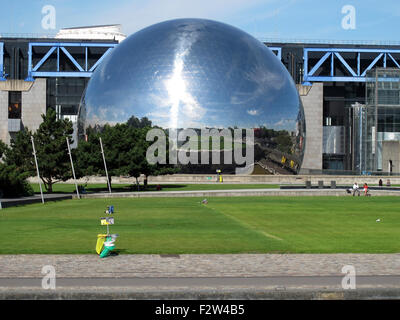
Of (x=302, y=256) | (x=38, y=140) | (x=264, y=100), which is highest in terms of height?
(x=264, y=100)

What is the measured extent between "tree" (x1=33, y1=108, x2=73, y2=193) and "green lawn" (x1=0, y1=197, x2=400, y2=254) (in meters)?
15.2

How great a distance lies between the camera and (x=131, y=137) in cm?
5684

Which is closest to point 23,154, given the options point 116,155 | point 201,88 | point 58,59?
point 116,155

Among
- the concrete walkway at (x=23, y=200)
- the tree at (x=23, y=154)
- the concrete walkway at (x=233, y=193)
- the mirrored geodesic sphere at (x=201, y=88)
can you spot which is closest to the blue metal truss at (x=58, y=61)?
the mirrored geodesic sphere at (x=201, y=88)

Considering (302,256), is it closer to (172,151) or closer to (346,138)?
(172,151)

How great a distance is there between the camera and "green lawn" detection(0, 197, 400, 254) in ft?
58.8

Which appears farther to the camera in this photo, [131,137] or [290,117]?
→ [290,117]

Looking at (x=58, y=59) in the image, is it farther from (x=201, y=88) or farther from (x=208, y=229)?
(x=208, y=229)

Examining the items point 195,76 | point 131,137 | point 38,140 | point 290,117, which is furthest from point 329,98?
point 38,140

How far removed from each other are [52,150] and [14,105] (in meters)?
45.8

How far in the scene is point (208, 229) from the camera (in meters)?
22.9
